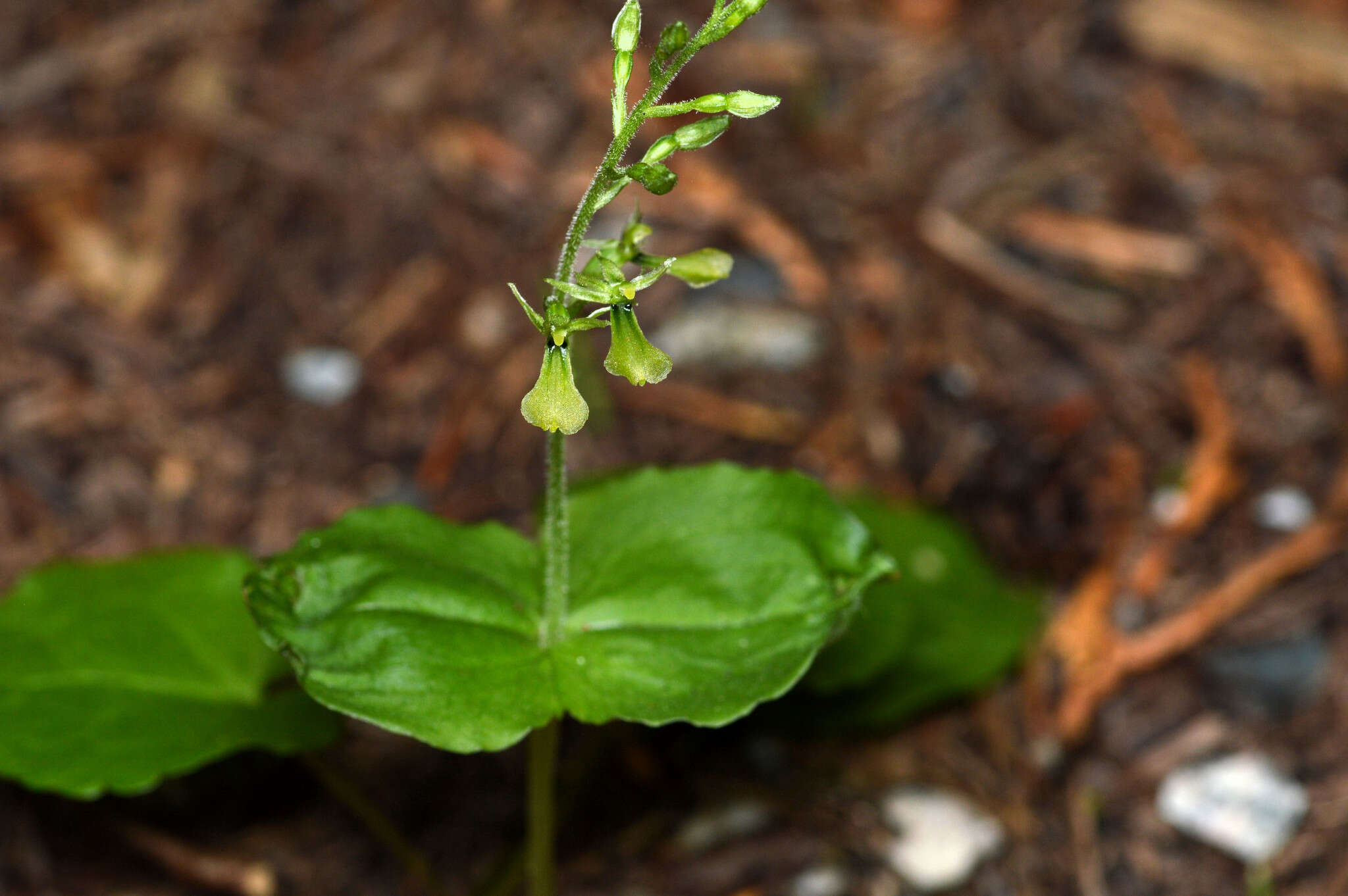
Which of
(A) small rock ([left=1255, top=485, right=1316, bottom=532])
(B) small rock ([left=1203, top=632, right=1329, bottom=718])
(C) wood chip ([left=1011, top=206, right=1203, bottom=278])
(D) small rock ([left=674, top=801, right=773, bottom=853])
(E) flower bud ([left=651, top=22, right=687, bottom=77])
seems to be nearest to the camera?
(E) flower bud ([left=651, top=22, right=687, bottom=77])

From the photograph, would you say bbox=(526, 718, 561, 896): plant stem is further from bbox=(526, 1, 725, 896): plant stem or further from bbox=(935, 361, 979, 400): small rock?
bbox=(935, 361, 979, 400): small rock

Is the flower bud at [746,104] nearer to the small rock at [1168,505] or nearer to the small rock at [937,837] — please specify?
the small rock at [937,837]

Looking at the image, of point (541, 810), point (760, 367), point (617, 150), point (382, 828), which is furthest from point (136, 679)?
point (760, 367)

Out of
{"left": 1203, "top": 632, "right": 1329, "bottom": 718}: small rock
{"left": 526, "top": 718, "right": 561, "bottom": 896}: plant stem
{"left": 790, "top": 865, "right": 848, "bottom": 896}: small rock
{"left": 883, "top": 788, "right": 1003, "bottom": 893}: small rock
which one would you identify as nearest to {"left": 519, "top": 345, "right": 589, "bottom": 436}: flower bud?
{"left": 526, "top": 718, "right": 561, "bottom": 896}: plant stem

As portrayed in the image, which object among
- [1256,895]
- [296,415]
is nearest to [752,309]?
[296,415]

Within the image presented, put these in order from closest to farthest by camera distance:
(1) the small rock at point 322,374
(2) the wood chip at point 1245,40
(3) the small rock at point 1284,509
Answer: (3) the small rock at point 1284,509 < (1) the small rock at point 322,374 < (2) the wood chip at point 1245,40

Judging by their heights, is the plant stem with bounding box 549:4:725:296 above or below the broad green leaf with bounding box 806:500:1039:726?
above

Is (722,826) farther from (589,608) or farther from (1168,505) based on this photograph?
(1168,505)

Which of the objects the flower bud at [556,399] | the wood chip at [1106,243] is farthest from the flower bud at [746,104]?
the wood chip at [1106,243]
